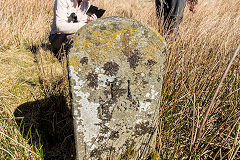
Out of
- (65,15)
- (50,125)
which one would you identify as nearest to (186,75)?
(50,125)

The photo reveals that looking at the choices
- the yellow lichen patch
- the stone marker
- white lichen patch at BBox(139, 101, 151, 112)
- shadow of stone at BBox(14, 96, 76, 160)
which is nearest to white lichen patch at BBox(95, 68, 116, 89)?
the stone marker

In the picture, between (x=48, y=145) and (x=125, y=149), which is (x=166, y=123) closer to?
(x=125, y=149)

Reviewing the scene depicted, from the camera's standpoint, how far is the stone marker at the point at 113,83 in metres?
1.02

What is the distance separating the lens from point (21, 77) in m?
2.39

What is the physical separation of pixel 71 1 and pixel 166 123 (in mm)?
2359

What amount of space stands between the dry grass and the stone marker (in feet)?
0.88

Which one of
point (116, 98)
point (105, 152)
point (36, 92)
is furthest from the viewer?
point (36, 92)

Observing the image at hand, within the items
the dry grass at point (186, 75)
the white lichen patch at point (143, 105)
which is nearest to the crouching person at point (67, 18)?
the dry grass at point (186, 75)

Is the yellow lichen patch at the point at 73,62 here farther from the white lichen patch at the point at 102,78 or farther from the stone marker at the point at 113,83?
the white lichen patch at the point at 102,78

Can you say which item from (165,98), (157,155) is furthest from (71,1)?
(157,155)

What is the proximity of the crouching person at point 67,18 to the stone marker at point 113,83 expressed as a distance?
1.60 m

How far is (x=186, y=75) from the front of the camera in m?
1.83

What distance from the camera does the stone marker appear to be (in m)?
1.02

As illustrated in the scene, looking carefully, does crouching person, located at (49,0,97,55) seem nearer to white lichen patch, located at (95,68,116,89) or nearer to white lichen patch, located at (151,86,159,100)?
white lichen patch, located at (95,68,116,89)
